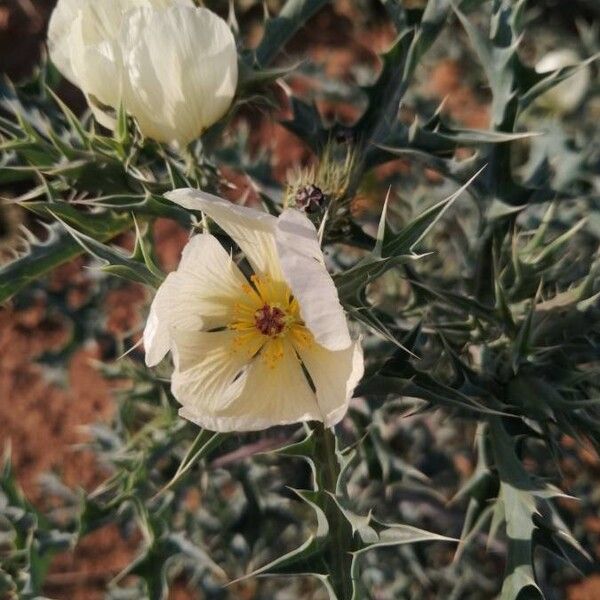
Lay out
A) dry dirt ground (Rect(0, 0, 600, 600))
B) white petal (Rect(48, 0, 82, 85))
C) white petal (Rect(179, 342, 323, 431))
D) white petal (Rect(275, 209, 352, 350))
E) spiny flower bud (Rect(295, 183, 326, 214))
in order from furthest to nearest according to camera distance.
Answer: dry dirt ground (Rect(0, 0, 600, 600)) < white petal (Rect(48, 0, 82, 85)) < spiny flower bud (Rect(295, 183, 326, 214)) < white petal (Rect(179, 342, 323, 431)) < white petal (Rect(275, 209, 352, 350))

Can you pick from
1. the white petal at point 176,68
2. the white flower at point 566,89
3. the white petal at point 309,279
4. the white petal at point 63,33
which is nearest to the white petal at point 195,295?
the white petal at point 309,279

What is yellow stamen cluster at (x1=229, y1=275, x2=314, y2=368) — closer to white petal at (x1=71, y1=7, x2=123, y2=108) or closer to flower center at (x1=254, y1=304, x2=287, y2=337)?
flower center at (x1=254, y1=304, x2=287, y2=337)

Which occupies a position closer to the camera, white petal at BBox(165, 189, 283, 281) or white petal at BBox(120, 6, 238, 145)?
white petal at BBox(165, 189, 283, 281)

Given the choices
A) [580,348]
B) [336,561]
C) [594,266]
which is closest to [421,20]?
[594,266]

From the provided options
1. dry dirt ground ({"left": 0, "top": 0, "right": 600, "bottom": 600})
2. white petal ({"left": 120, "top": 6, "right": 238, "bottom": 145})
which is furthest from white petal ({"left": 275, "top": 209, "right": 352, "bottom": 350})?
dry dirt ground ({"left": 0, "top": 0, "right": 600, "bottom": 600})

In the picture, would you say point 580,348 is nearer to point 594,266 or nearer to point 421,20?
point 594,266

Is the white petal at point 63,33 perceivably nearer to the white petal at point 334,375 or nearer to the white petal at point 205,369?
the white petal at point 205,369
